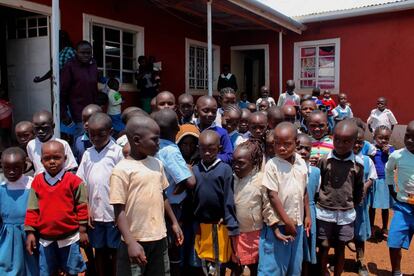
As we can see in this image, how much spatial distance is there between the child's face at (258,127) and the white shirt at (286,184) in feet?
2.62

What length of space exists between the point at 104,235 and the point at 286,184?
141 cm

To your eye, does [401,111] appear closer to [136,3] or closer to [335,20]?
[335,20]

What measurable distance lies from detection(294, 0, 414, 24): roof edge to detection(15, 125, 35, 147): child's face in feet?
31.0

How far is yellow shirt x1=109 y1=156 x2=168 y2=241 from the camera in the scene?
244 centimetres

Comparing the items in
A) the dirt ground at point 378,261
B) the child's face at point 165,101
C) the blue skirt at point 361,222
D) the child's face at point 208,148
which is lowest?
the dirt ground at point 378,261

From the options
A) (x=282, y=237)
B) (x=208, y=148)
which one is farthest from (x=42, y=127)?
(x=282, y=237)

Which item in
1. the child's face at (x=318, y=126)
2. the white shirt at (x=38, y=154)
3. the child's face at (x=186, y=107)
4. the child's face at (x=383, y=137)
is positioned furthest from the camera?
the child's face at (x=383, y=137)

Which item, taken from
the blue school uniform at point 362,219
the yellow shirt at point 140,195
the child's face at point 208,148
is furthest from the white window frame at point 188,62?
the yellow shirt at point 140,195

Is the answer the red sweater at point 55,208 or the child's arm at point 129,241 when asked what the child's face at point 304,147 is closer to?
the child's arm at point 129,241

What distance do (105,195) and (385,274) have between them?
279 centimetres

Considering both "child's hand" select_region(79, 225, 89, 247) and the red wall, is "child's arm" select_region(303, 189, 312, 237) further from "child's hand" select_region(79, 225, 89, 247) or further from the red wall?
the red wall

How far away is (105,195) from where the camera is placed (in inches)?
124

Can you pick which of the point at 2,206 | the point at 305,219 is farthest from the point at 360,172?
the point at 2,206

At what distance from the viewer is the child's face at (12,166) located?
3005mm
